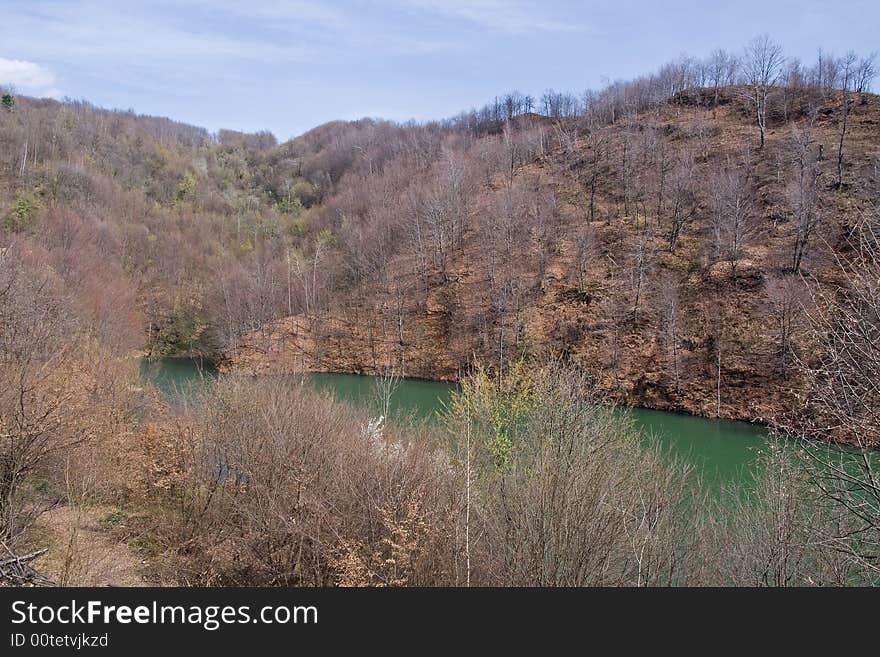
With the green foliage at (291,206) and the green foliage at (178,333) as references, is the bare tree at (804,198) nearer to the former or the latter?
the green foliage at (178,333)

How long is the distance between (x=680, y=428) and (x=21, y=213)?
66.9 meters

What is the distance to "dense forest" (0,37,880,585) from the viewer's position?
33.4 feet

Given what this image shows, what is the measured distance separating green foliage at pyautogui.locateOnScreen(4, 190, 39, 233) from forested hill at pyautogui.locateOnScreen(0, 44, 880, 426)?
0.37 meters

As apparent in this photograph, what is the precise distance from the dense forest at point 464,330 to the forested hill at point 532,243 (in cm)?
33

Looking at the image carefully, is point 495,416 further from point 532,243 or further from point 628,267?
point 532,243

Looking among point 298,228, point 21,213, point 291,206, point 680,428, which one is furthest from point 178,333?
point 680,428

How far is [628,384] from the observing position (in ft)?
123

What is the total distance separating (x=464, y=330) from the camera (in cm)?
4756

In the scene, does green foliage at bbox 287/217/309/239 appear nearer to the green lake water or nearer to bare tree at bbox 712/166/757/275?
the green lake water

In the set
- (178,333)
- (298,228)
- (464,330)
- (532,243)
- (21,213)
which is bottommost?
(178,333)


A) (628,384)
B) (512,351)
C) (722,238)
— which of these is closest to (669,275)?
(722,238)

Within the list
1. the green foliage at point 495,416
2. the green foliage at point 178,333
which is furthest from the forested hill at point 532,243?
the green foliage at point 495,416

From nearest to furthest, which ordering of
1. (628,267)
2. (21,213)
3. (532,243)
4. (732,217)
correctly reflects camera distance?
1. (732,217)
2. (628,267)
3. (532,243)
4. (21,213)

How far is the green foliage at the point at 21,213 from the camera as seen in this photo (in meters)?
57.8
